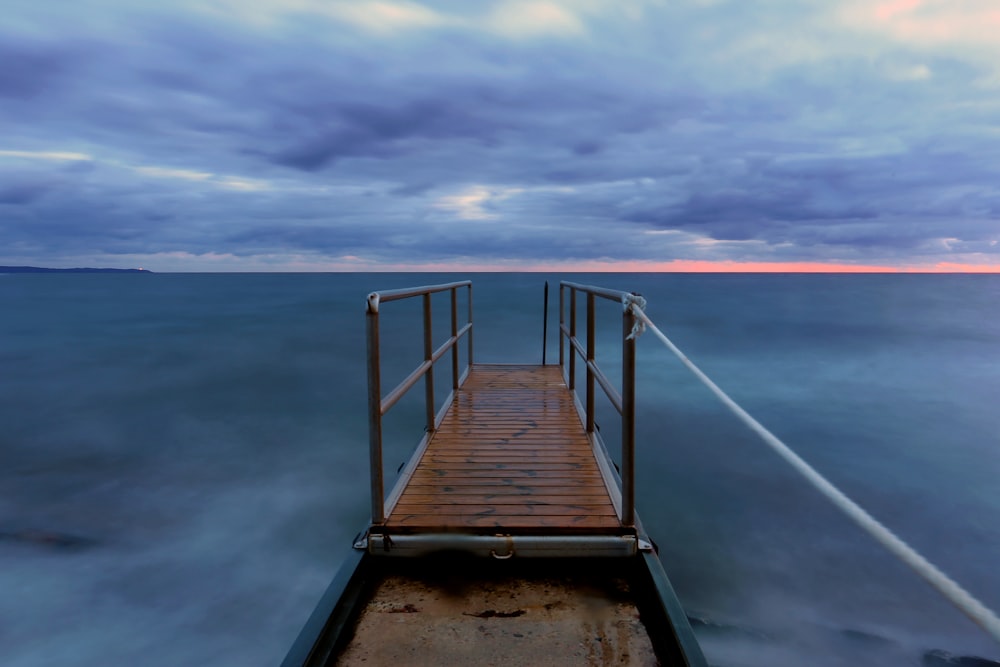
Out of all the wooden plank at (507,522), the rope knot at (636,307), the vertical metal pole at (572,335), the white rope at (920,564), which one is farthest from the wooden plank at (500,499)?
the vertical metal pole at (572,335)

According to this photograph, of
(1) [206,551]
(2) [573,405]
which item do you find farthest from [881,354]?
(1) [206,551]

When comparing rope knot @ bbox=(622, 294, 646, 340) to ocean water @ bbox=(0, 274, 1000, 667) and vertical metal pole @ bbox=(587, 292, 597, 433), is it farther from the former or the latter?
ocean water @ bbox=(0, 274, 1000, 667)

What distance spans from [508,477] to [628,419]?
849 millimetres

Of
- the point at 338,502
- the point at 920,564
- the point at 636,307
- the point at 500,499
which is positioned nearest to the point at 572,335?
the point at 500,499

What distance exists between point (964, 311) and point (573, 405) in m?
36.4

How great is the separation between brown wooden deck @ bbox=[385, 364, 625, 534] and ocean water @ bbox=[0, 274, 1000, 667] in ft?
6.29

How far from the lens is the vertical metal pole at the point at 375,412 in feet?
7.02

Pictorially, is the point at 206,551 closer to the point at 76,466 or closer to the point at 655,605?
the point at 76,466

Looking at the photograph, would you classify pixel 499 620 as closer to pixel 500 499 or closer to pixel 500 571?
pixel 500 571

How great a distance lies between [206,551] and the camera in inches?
198

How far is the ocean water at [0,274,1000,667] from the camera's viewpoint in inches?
163

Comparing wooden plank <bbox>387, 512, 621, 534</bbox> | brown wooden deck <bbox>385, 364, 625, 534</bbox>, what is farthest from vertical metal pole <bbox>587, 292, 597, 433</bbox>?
wooden plank <bbox>387, 512, 621, 534</bbox>

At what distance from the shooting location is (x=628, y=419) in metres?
2.24

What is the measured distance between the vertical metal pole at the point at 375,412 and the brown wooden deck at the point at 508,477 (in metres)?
0.10
